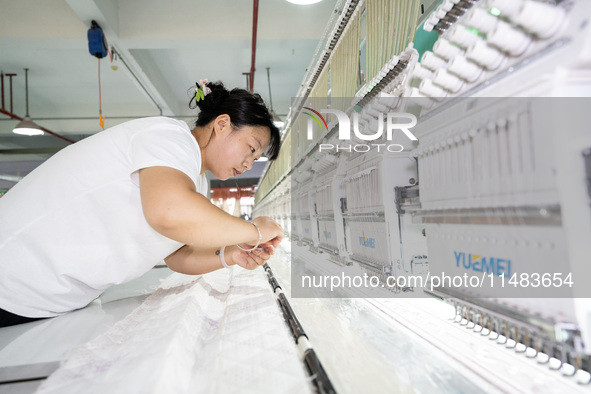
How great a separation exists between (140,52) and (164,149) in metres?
5.13

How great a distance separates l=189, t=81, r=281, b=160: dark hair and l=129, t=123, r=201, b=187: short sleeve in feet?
0.88

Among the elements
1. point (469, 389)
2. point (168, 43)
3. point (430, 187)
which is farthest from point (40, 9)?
point (469, 389)

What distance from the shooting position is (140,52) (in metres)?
5.53

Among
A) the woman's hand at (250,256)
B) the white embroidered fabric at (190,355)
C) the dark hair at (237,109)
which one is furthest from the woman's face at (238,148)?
the white embroidered fabric at (190,355)

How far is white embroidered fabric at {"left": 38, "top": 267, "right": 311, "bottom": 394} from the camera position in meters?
0.76

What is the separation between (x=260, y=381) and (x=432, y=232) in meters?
0.57

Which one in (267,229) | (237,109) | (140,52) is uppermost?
(140,52)

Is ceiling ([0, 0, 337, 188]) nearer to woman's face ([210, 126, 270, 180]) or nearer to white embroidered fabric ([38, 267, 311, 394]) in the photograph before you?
woman's face ([210, 126, 270, 180])

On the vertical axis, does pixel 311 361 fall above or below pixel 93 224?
below

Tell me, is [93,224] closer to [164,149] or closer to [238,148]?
[164,149]

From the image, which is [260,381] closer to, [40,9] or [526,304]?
[526,304]

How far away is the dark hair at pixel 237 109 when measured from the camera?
1.51 meters

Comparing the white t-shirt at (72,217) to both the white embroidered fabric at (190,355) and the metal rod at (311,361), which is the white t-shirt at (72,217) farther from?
the metal rod at (311,361)

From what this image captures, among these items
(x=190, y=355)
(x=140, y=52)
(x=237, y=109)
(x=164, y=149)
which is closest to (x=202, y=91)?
(x=237, y=109)
